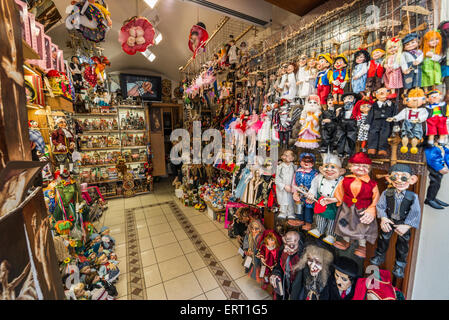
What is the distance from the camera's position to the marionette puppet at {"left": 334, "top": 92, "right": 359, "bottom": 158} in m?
1.34

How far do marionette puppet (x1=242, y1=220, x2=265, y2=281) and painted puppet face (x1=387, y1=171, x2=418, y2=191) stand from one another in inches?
56.7

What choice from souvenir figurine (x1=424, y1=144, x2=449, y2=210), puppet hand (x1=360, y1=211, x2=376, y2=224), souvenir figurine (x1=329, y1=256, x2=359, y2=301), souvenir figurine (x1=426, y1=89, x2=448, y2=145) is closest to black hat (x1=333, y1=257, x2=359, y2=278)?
souvenir figurine (x1=329, y1=256, x2=359, y2=301)

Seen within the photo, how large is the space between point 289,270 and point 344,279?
0.48 meters

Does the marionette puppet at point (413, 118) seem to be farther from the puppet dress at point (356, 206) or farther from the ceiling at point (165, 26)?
the ceiling at point (165, 26)

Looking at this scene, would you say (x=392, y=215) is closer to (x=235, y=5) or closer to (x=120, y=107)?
(x=235, y=5)

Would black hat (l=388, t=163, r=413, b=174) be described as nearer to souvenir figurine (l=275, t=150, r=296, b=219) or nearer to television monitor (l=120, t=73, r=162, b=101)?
souvenir figurine (l=275, t=150, r=296, b=219)

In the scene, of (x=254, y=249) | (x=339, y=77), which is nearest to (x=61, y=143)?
(x=254, y=249)

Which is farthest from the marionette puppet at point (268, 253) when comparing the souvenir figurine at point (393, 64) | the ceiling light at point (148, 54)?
the ceiling light at point (148, 54)

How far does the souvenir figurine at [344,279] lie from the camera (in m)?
1.47

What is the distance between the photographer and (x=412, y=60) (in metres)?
1.09

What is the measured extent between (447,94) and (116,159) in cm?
626

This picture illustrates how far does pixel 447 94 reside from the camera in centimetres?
111

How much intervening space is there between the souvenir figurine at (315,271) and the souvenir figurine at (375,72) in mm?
1353

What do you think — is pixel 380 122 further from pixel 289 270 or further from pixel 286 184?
pixel 289 270
